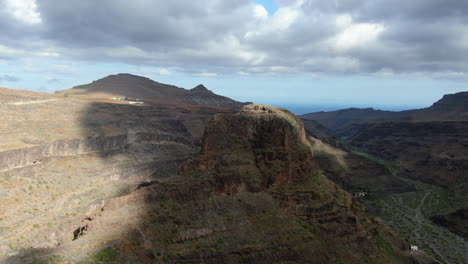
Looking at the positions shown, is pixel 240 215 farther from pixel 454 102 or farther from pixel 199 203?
pixel 454 102

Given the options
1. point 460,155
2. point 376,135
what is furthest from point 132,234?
point 376,135

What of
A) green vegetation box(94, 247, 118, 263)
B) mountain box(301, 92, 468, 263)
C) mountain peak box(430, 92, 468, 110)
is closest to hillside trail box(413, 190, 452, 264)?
mountain box(301, 92, 468, 263)

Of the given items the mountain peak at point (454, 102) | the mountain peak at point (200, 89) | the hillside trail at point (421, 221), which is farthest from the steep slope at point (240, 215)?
the mountain peak at point (454, 102)

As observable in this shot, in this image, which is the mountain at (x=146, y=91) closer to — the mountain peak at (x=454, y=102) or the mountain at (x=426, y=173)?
the mountain at (x=426, y=173)

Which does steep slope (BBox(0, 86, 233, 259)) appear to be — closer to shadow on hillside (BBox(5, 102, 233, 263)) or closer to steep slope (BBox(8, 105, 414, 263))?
shadow on hillside (BBox(5, 102, 233, 263))

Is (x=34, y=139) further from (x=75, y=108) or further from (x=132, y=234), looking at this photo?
(x=132, y=234)

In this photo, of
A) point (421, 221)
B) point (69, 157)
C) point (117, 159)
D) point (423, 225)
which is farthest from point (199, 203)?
point (421, 221)
